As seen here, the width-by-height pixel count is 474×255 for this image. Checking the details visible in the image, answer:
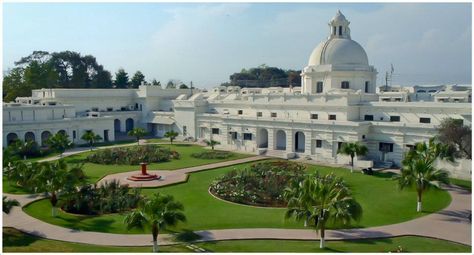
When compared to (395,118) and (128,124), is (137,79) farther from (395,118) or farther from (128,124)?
(395,118)

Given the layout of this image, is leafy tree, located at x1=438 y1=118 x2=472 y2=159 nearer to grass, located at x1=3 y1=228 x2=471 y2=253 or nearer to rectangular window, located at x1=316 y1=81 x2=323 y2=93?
grass, located at x1=3 y1=228 x2=471 y2=253

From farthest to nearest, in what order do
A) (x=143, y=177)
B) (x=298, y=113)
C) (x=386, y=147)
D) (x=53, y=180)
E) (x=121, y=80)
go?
1. (x=121, y=80)
2. (x=298, y=113)
3. (x=386, y=147)
4. (x=143, y=177)
5. (x=53, y=180)

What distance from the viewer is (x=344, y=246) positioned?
20.1 meters

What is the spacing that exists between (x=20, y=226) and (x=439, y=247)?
2073 cm

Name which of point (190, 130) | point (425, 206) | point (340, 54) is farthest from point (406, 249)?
point (190, 130)

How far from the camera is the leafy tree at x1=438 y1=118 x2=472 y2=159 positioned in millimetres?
33156

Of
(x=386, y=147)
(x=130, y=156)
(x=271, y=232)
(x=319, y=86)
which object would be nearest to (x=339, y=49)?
(x=319, y=86)

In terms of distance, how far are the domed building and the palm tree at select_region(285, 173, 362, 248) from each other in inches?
1292

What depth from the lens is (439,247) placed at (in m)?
→ 20.0

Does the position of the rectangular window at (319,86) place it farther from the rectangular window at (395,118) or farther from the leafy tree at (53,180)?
the leafy tree at (53,180)

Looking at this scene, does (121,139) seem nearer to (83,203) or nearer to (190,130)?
(190,130)

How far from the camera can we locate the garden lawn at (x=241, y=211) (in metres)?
23.3

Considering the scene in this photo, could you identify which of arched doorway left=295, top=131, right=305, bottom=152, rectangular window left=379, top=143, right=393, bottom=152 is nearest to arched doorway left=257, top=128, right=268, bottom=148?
arched doorway left=295, top=131, right=305, bottom=152

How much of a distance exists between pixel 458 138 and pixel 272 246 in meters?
20.7
